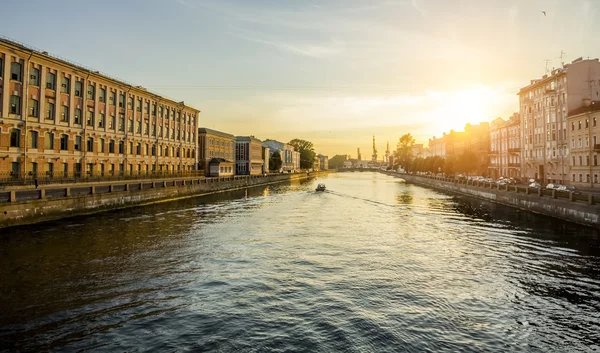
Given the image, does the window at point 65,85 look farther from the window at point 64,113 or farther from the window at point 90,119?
the window at point 90,119

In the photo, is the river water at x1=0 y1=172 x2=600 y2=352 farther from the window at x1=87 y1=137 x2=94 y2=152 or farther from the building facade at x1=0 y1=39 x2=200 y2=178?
the window at x1=87 y1=137 x2=94 y2=152

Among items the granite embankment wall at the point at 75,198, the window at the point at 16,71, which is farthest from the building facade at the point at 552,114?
the window at the point at 16,71

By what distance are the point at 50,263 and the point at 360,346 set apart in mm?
17889

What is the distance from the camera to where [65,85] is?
5138 cm

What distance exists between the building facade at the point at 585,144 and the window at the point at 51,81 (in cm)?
8205

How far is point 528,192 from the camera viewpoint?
153ft

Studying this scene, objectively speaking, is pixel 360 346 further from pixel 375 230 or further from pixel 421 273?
pixel 375 230

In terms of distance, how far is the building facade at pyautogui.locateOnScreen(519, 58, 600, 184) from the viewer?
6594 centimetres

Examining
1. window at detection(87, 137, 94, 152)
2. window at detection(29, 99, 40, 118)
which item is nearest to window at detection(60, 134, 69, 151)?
window at detection(87, 137, 94, 152)

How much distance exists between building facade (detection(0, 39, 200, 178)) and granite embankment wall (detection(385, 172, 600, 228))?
63.0 m

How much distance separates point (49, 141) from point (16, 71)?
31.3ft

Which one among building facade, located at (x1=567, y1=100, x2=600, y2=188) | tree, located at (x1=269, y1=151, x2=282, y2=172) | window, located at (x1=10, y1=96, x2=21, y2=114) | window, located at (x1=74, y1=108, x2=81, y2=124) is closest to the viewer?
window, located at (x1=10, y1=96, x2=21, y2=114)

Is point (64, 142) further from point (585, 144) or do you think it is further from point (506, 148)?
point (506, 148)

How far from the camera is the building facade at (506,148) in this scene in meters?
88.9
